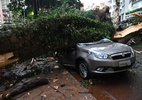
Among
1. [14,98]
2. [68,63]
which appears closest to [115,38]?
[68,63]

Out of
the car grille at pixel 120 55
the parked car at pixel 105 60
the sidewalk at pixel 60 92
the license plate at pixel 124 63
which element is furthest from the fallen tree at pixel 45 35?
the license plate at pixel 124 63

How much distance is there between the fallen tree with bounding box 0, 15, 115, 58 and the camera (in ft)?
17.5

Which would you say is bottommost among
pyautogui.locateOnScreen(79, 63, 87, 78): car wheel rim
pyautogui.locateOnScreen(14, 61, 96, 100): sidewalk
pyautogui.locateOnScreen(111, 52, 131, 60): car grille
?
pyautogui.locateOnScreen(14, 61, 96, 100): sidewalk

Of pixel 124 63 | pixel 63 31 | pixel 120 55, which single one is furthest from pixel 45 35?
pixel 124 63

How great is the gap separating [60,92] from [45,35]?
2.33 m

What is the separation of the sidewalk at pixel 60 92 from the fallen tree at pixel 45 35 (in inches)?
55.7

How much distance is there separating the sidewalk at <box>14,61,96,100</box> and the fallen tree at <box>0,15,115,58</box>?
4.64 ft

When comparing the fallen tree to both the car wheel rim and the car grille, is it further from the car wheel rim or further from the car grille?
the car grille

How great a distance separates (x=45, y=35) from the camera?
5.84 m

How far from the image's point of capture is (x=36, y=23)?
5828mm

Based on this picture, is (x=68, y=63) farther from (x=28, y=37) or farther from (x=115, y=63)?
(x=115, y=63)

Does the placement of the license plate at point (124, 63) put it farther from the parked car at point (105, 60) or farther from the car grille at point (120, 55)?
the car grille at point (120, 55)

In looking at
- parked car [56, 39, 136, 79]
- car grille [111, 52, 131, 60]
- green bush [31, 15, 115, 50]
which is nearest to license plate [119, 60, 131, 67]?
parked car [56, 39, 136, 79]

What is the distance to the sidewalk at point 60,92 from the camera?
407 cm
